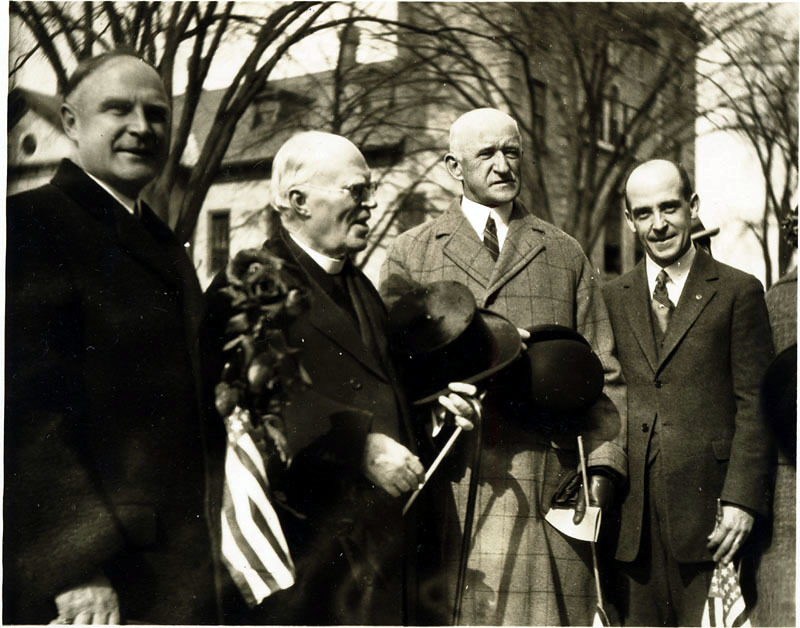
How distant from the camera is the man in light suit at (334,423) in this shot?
491 cm

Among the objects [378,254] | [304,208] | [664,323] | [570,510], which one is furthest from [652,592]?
[304,208]

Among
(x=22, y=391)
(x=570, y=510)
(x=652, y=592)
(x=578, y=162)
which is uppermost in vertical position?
(x=578, y=162)

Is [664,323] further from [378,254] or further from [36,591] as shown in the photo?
[36,591]

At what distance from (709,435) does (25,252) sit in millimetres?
3105

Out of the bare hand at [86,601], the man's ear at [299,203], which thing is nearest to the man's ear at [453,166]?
the man's ear at [299,203]

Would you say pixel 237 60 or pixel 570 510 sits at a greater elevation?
pixel 237 60

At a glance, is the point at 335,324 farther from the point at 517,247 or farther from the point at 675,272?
the point at 675,272

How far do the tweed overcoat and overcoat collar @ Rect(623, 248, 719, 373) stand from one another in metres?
0.18

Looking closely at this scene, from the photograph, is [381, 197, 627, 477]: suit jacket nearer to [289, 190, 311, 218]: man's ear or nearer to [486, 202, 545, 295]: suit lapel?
[486, 202, 545, 295]: suit lapel

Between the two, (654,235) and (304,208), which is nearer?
(304,208)

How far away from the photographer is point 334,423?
485 centimetres

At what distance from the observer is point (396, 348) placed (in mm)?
5027

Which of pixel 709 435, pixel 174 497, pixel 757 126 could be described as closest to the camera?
pixel 174 497

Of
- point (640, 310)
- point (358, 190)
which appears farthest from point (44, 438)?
point (640, 310)
